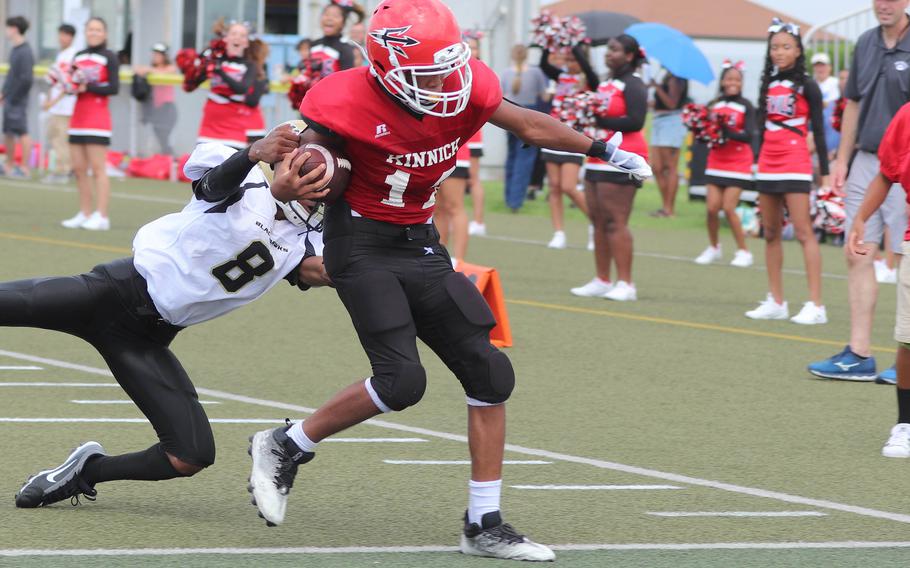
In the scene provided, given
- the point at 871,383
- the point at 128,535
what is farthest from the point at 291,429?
the point at 871,383

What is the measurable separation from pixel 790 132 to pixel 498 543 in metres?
7.00

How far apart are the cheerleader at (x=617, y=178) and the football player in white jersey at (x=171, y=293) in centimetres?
689

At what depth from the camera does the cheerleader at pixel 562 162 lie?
15.5 m

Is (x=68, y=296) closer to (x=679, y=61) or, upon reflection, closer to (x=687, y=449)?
(x=687, y=449)

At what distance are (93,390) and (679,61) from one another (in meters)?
13.6

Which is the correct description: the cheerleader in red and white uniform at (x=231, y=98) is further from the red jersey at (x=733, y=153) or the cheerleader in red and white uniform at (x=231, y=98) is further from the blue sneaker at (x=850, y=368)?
the blue sneaker at (x=850, y=368)

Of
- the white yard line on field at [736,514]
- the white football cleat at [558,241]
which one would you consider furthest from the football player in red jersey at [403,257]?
the white football cleat at [558,241]

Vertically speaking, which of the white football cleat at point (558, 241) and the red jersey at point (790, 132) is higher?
the red jersey at point (790, 132)

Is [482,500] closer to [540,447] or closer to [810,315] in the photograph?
[540,447]

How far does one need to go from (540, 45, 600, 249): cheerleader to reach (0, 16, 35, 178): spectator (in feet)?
26.1

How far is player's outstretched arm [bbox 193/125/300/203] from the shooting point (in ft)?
16.6

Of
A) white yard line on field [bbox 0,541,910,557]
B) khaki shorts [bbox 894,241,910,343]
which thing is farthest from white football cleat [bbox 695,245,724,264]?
white yard line on field [bbox 0,541,910,557]

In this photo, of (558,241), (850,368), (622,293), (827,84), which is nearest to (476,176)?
(558,241)

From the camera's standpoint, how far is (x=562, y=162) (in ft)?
52.6
